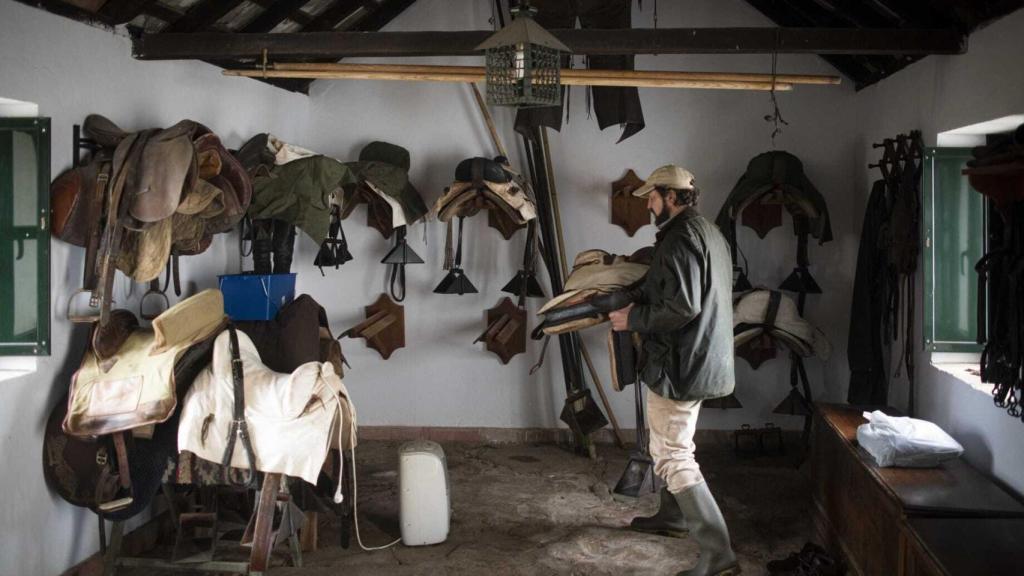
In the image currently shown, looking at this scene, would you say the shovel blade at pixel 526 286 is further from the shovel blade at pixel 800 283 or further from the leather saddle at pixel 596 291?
the shovel blade at pixel 800 283

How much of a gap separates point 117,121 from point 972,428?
3.81 meters

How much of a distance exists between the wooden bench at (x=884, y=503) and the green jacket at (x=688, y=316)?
66 cm

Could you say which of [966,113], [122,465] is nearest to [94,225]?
[122,465]

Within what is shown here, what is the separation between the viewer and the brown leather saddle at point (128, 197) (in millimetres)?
3555

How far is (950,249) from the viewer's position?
4.33 m

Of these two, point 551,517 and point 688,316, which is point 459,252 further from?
point 688,316

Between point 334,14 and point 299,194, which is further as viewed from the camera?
point 334,14

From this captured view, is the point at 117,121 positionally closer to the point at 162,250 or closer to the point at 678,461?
the point at 162,250

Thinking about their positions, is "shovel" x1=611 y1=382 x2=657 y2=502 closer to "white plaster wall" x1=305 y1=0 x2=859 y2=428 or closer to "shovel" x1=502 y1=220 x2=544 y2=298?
"white plaster wall" x1=305 y1=0 x2=859 y2=428

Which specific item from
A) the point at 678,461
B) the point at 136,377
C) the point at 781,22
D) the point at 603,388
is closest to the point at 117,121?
the point at 136,377

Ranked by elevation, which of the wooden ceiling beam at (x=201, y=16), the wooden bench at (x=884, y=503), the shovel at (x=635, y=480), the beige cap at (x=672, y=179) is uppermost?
the wooden ceiling beam at (x=201, y=16)

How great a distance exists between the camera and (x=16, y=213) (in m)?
3.65

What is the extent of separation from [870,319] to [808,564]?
1.73m

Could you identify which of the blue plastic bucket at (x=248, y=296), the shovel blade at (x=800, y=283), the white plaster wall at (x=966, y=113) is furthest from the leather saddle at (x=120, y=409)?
the shovel blade at (x=800, y=283)
